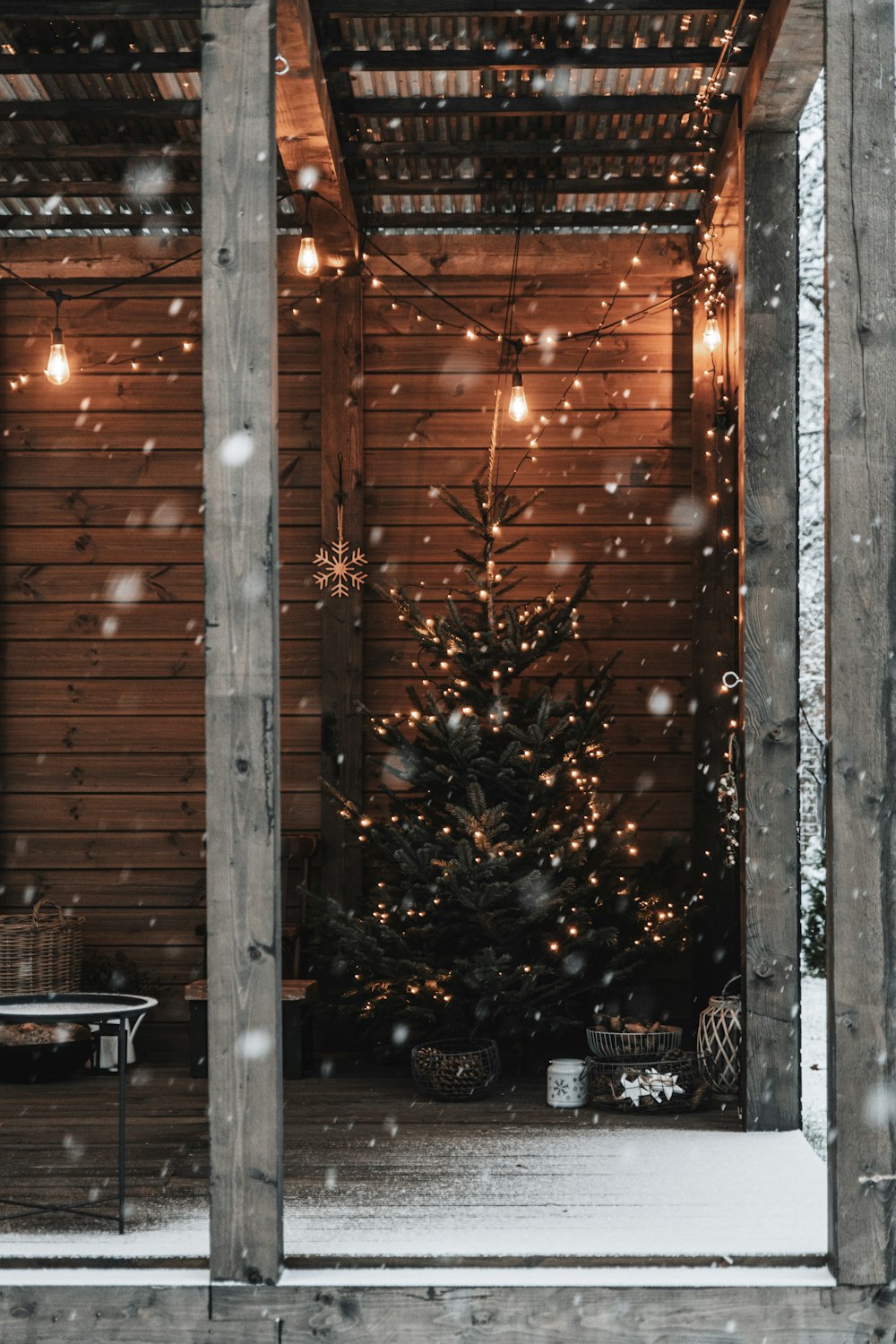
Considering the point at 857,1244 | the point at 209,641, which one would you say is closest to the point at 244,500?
the point at 209,641

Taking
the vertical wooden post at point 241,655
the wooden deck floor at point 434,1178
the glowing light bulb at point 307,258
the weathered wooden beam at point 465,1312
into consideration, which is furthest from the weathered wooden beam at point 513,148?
the weathered wooden beam at point 465,1312

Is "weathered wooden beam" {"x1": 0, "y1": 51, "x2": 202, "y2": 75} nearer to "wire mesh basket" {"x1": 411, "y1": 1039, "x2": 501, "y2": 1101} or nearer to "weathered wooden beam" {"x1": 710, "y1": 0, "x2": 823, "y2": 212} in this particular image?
"weathered wooden beam" {"x1": 710, "y1": 0, "x2": 823, "y2": 212}

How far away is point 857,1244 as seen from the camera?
9.87 feet

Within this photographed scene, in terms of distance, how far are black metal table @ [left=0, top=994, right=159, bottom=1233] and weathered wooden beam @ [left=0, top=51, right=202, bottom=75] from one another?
9.87 feet

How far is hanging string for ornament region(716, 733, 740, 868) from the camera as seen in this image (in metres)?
4.74

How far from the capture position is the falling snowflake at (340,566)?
19.3 ft

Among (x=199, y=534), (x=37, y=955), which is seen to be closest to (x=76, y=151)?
(x=199, y=534)

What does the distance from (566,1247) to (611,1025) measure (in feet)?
6.11

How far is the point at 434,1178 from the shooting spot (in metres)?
3.92

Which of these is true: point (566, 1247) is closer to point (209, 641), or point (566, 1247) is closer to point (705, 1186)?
→ point (705, 1186)

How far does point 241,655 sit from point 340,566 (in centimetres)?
284

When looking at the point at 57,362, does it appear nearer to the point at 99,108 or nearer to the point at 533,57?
the point at 99,108

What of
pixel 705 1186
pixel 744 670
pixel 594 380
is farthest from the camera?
pixel 594 380

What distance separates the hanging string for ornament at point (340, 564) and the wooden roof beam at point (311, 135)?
1106mm
